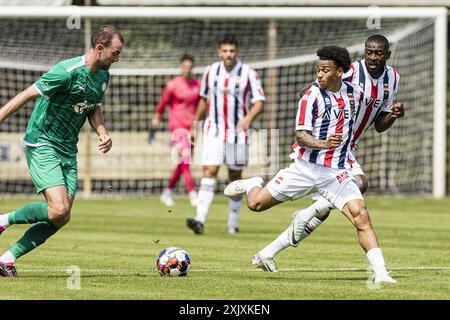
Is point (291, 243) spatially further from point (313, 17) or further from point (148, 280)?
point (313, 17)

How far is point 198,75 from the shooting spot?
25938mm

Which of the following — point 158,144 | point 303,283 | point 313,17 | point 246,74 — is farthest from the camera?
point 158,144

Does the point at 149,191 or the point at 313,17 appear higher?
the point at 313,17

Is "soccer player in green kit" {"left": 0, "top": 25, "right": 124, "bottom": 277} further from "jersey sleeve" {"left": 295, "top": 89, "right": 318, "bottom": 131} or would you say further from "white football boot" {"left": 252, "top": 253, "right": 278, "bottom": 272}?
"white football boot" {"left": 252, "top": 253, "right": 278, "bottom": 272}

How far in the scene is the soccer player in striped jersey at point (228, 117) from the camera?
15.2 metres

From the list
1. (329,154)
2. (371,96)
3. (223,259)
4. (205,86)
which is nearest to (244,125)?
(205,86)

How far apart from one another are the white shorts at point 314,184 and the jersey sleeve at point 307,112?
1.35 feet

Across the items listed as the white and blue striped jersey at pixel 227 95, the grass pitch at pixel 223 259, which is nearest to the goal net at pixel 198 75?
the grass pitch at pixel 223 259

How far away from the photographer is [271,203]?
33.4ft

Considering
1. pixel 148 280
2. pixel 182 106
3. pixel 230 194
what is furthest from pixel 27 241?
pixel 182 106

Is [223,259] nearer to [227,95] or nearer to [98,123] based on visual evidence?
[98,123]

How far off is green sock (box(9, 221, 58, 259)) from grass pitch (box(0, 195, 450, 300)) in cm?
28

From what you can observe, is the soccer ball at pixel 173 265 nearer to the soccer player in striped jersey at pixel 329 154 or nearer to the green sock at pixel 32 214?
the soccer player in striped jersey at pixel 329 154

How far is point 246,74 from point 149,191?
10865 millimetres
